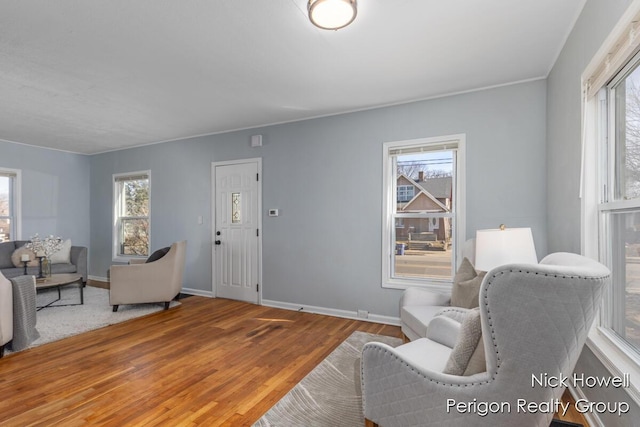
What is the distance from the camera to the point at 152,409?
1984mm

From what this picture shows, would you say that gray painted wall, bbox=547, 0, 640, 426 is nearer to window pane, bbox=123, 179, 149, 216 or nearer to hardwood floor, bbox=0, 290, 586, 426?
hardwood floor, bbox=0, 290, 586, 426

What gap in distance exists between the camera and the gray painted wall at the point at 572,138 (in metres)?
1.62

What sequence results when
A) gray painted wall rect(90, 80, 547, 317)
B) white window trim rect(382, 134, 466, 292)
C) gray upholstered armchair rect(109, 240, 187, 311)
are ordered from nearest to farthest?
1. gray painted wall rect(90, 80, 547, 317)
2. white window trim rect(382, 134, 466, 292)
3. gray upholstered armchair rect(109, 240, 187, 311)

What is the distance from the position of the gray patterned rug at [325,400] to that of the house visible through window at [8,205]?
5867mm

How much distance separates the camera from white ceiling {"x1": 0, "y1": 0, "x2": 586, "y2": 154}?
200cm

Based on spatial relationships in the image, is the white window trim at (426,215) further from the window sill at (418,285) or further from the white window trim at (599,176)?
the white window trim at (599,176)

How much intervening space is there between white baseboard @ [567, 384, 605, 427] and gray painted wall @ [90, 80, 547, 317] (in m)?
1.24

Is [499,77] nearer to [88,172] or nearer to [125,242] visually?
[125,242]

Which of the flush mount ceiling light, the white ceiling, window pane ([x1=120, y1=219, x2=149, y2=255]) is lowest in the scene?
window pane ([x1=120, y1=219, x2=149, y2=255])

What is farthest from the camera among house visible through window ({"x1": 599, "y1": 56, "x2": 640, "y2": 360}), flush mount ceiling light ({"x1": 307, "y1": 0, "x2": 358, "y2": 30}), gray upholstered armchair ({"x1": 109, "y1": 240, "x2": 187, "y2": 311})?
gray upholstered armchair ({"x1": 109, "y1": 240, "x2": 187, "y2": 311})

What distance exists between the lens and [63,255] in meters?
5.10

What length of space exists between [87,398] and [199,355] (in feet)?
2.73

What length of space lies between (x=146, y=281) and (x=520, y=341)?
412cm

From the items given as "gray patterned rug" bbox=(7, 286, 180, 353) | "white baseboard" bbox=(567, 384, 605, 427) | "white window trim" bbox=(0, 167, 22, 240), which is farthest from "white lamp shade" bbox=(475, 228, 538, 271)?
"white window trim" bbox=(0, 167, 22, 240)
